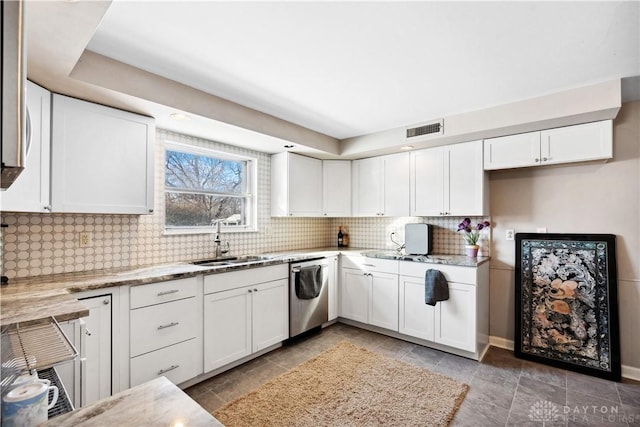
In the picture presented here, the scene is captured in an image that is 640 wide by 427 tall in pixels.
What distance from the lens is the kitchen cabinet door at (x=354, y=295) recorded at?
3.74 metres

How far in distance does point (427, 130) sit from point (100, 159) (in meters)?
2.96

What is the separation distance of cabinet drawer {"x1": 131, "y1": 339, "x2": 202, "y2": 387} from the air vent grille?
2.91 metres

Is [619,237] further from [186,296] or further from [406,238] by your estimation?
[186,296]

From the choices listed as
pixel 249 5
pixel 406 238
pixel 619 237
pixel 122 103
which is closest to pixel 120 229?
pixel 122 103

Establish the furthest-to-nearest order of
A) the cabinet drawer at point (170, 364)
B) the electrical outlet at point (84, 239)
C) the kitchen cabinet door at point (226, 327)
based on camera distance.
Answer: the kitchen cabinet door at point (226, 327) < the electrical outlet at point (84, 239) < the cabinet drawer at point (170, 364)

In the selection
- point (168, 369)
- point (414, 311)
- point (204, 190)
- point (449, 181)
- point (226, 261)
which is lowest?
point (168, 369)

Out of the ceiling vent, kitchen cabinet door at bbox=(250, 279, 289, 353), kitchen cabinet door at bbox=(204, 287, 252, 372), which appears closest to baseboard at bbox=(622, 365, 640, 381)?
the ceiling vent

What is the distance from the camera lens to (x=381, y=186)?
3.97 meters

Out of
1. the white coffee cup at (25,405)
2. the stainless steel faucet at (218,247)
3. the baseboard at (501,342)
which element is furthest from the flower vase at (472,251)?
the white coffee cup at (25,405)

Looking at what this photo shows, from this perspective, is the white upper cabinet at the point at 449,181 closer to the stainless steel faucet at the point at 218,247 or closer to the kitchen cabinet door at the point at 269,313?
the kitchen cabinet door at the point at 269,313

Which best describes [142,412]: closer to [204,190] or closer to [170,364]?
[170,364]

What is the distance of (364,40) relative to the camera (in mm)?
1859

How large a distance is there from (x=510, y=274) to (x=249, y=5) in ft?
11.2

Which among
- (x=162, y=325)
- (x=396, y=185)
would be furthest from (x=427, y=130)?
(x=162, y=325)
